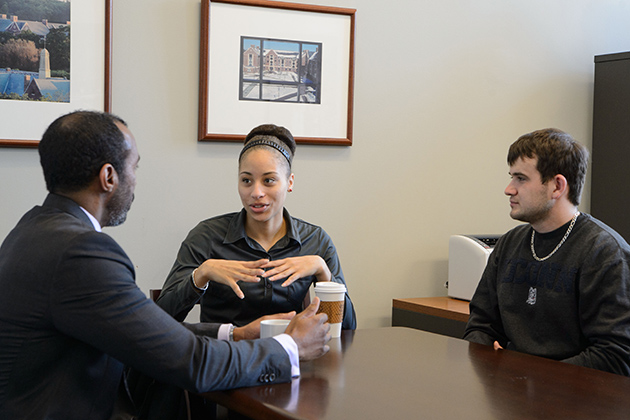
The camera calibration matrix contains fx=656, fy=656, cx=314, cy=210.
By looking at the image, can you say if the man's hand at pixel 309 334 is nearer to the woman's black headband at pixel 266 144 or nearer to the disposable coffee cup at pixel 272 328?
the disposable coffee cup at pixel 272 328

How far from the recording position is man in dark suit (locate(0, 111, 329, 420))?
4.02ft

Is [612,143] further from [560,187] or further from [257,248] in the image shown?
[257,248]

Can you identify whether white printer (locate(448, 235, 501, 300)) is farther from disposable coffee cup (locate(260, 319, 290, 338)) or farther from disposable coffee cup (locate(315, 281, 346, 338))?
disposable coffee cup (locate(260, 319, 290, 338))

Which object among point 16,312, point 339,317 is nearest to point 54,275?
point 16,312

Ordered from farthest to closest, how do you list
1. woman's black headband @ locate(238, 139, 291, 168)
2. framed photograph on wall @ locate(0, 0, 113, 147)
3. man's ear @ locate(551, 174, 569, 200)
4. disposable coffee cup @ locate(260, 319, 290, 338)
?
framed photograph on wall @ locate(0, 0, 113, 147) < woman's black headband @ locate(238, 139, 291, 168) < man's ear @ locate(551, 174, 569, 200) < disposable coffee cup @ locate(260, 319, 290, 338)

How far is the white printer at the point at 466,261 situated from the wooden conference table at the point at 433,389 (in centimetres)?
123

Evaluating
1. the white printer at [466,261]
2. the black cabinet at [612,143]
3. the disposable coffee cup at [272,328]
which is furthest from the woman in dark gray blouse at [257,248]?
the black cabinet at [612,143]

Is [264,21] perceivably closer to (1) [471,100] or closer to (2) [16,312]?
(1) [471,100]

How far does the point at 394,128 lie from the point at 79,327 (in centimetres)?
224

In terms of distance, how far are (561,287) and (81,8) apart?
2.07 metres

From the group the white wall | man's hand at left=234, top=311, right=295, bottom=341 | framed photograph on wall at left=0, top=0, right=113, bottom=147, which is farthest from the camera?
the white wall

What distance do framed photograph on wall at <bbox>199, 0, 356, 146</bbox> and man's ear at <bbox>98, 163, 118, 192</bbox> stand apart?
1432 millimetres

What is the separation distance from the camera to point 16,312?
4.06 ft

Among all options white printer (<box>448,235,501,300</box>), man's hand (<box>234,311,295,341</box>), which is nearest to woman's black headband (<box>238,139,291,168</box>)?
man's hand (<box>234,311,295,341</box>)
